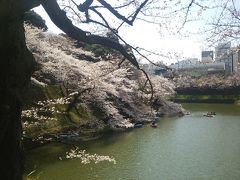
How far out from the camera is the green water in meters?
9.27

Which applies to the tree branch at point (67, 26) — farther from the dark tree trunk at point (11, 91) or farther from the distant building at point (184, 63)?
the distant building at point (184, 63)

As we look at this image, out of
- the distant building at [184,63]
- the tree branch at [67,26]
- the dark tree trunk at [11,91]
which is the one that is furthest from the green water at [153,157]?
the tree branch at [67,26]

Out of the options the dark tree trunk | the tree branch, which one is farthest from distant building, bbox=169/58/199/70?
the dark tree trunk

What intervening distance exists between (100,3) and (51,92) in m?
11.8

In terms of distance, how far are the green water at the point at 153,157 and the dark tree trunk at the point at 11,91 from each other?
6092mm

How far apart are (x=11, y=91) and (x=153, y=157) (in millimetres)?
9324

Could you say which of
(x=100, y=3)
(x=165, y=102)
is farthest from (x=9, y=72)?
(x=165, y=102)

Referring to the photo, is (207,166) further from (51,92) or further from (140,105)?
(140,105)

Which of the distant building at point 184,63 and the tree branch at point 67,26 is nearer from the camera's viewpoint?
the tree branch at point 67,26

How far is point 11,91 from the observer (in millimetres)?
2707

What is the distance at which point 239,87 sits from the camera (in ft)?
127

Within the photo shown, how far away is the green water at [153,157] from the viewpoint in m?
9.27

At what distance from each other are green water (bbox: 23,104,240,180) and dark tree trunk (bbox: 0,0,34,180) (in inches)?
240

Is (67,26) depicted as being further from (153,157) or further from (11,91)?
(153,157)
